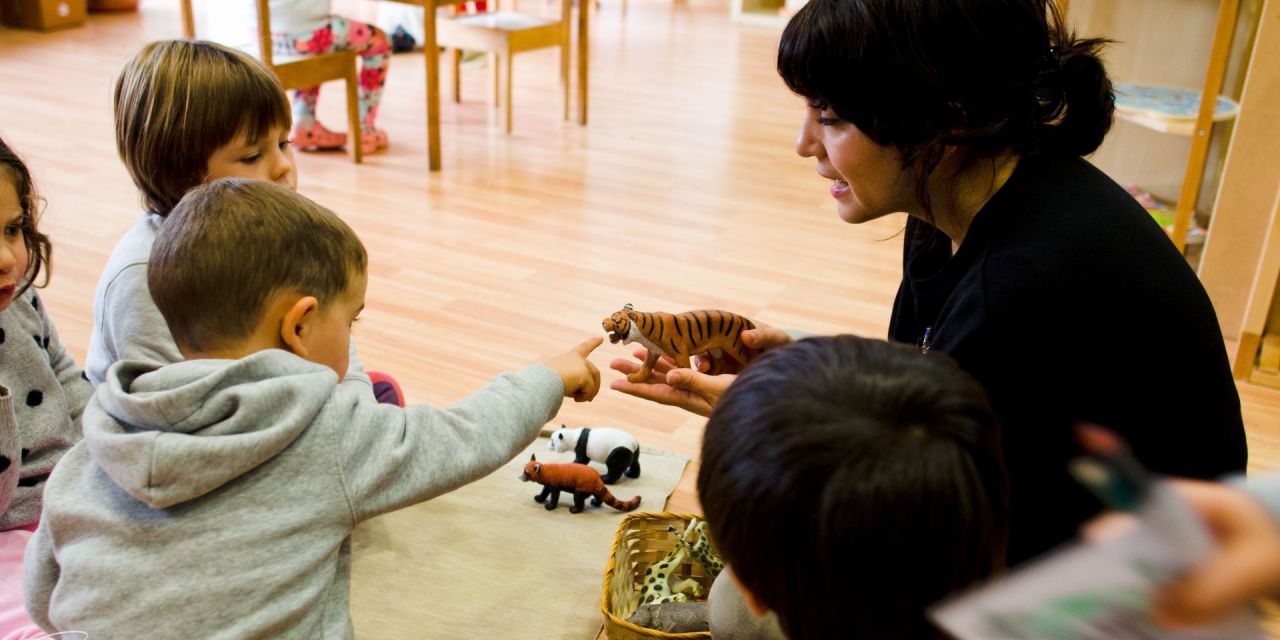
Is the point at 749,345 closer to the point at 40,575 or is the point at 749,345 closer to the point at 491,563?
the point at 491,563

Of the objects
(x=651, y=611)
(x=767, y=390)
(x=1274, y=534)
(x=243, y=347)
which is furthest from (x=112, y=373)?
(x=1274, y=534)

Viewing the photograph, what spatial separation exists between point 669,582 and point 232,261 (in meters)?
0.84

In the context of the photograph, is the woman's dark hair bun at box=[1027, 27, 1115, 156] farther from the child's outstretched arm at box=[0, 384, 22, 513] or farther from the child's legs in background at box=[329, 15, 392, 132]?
the child's legs in background at box=[329, 15, 392, 132]

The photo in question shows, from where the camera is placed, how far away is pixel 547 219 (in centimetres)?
316

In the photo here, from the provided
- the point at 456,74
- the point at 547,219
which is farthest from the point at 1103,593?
the point at 456,74

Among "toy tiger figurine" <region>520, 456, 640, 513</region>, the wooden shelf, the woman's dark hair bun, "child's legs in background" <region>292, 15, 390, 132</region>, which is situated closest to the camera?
the woman's dark hair bun

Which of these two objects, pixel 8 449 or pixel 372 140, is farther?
pixel 372 140

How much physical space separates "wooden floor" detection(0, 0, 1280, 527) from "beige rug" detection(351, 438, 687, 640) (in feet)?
0.71

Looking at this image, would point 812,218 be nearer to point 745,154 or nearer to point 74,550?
point 745,154

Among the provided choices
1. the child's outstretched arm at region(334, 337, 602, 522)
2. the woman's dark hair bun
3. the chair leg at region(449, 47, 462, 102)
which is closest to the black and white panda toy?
the child's outstretched arm at region(334, 337, 602, 522)

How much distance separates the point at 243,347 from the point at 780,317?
1.67m

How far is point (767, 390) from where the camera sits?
768 millimetres

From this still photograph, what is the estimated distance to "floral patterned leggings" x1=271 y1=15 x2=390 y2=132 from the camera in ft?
11.7

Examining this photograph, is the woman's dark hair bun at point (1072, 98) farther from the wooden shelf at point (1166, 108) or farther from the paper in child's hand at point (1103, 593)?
the wooden shelf at point (1166, 108)
